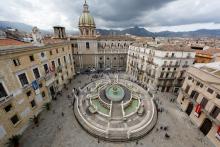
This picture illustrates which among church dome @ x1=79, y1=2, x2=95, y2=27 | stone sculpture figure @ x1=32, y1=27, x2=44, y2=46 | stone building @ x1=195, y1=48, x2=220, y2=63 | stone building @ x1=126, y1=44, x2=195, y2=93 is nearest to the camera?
stone sculpture figure @ x1=32, y1=27, x2=44, y2=46

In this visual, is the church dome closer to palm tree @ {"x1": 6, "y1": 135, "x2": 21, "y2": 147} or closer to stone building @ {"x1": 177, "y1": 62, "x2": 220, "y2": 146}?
stone building @ {"x1": 177, "y1": 62, "x2": 220, "y2": 146}

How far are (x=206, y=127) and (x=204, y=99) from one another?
18.1 ft

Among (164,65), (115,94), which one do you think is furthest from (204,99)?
(115,94)

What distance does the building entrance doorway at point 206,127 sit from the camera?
20.1 metres

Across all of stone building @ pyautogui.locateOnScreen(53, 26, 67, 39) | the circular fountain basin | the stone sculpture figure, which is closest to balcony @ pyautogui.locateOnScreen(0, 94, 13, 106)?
the stone sculpture figure

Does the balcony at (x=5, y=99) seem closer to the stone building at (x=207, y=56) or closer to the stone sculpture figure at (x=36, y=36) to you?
the stone sculpture figure at (x=36, y=36)

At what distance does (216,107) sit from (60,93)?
3650cm

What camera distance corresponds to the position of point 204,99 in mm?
20812

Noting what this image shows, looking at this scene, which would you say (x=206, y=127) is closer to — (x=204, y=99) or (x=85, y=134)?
(x=204, y=99)

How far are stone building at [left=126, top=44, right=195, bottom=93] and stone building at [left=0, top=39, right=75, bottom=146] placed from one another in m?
29.4

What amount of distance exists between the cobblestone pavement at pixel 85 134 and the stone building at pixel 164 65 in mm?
10951

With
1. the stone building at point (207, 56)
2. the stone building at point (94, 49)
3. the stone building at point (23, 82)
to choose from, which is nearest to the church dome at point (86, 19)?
the stone building at point (94, 49)

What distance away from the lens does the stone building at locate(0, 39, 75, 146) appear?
1653cm

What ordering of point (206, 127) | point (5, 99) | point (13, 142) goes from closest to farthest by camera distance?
point (5, 99) < point (13, 142) < point (206, 127)
